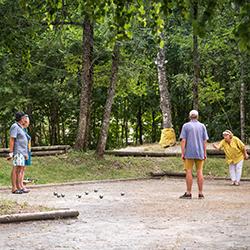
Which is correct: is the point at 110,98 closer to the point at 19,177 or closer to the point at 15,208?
the point at 19,177

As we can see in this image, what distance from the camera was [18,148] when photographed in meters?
12.3

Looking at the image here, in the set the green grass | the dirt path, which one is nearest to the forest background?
the green grass

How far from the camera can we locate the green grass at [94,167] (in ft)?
54.7

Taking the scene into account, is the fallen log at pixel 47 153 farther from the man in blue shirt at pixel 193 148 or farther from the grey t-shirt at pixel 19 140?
the man in blue shirt at pixel 193 148

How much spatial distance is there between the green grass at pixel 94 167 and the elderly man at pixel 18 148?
3310 mm

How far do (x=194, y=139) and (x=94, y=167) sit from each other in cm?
706

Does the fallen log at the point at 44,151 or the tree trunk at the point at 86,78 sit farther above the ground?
the tree trunk at the point at 86,78

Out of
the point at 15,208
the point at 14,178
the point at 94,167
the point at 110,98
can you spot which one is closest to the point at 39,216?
the point at 15,208

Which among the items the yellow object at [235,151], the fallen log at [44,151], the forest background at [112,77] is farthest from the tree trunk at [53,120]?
the yellow object at [235,151]

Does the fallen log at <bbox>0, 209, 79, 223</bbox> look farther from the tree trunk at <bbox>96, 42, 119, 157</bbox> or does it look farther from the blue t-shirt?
the tree trunk at <bbox>96, 42, 119, 157</bbox>

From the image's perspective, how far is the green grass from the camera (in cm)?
1667

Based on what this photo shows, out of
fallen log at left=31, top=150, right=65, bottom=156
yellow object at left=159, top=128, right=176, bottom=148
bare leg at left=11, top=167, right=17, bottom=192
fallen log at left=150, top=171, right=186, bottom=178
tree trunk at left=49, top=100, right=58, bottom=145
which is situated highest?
tree trunk at left=49, top=100, right=58, bottom=145

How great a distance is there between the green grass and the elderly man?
3.31 m

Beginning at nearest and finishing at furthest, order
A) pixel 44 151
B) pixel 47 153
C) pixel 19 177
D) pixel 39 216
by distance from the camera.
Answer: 1. pixel 39 216
2. pixel 19 177
3. pixel 47 153
4. pixel 44 151
